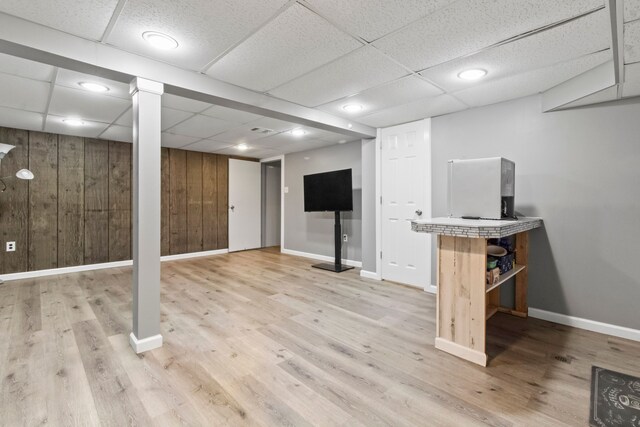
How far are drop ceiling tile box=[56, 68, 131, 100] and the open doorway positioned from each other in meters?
4.40

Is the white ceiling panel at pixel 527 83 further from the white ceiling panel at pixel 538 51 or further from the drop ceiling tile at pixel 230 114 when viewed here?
the drop ceiling tile at pixel 230 114

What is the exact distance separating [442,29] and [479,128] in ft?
6.02

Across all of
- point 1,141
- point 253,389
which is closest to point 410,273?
point 253,389

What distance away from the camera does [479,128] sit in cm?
334

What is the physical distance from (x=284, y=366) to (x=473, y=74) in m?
2.81

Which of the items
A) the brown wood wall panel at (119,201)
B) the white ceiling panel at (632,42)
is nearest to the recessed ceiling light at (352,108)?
the white ceiling panel at (632,42)

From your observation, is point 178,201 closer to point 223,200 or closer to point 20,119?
point 223,200

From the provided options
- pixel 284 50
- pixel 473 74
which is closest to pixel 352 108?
pixel 473 74

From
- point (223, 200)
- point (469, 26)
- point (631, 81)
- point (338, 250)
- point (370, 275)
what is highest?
point (469, 26)

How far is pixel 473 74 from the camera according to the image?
2504mm

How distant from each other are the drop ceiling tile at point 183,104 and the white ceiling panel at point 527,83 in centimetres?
274

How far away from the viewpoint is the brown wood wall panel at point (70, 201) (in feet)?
15.6

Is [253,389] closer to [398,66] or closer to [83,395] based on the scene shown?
[83,395]

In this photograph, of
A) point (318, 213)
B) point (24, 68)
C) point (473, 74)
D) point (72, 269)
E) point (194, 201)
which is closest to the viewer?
point (24, 68)
